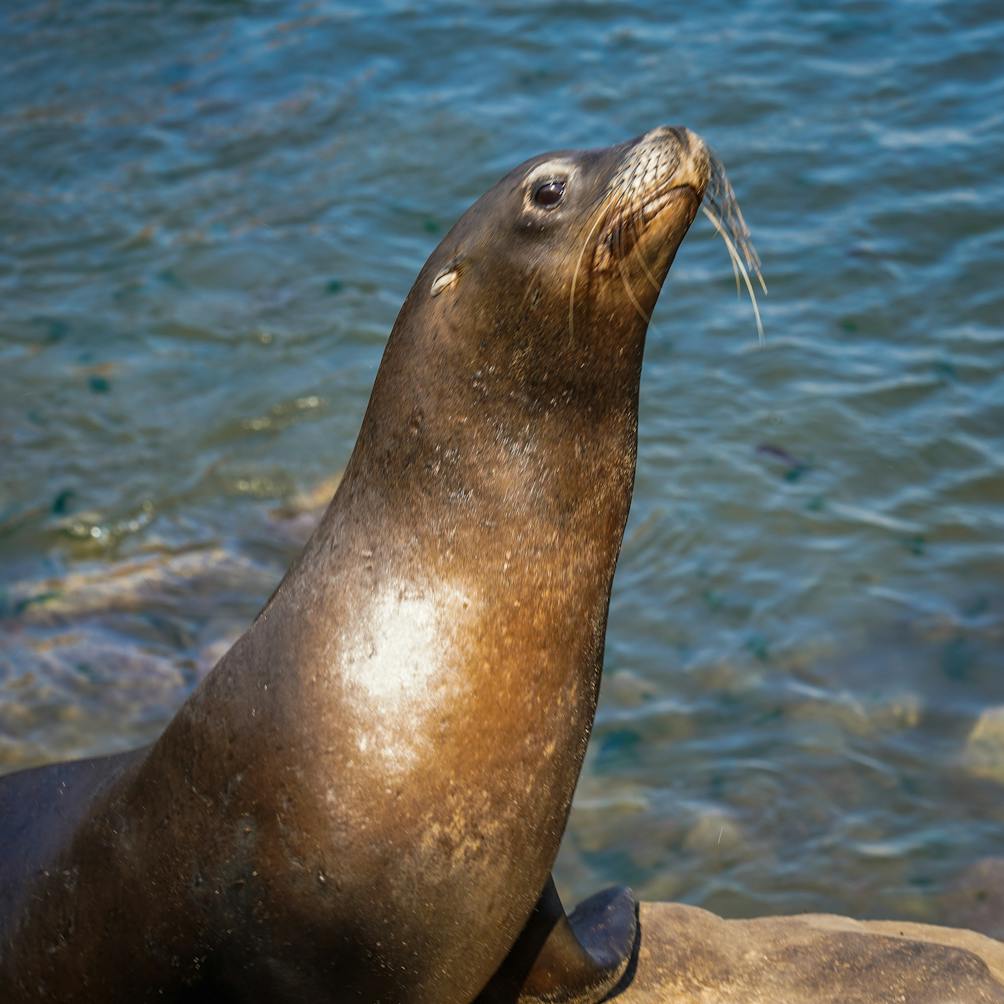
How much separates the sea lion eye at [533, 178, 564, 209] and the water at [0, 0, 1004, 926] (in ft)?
9.19

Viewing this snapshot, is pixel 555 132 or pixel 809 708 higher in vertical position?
pixel 555 132

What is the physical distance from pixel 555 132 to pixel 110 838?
793 centimetres

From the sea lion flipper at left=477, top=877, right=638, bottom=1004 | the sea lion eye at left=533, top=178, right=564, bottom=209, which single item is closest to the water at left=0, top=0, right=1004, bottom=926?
the sea lion flipper at left=477, top=877, right=638, bottom=1004

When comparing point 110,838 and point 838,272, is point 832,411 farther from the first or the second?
point 110,838

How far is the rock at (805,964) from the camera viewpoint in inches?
157

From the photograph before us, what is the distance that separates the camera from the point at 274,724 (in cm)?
346

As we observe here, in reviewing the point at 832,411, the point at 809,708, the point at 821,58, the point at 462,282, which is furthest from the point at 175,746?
the point at 821,58

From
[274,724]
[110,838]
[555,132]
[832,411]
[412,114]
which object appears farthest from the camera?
[412,114]

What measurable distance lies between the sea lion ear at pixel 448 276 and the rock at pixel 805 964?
1.91 metres

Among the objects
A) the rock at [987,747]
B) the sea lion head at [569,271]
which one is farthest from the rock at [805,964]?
the sea lion head at [569,271]

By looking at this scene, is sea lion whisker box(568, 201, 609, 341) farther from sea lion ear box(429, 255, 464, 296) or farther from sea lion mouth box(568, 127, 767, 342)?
sea lion ear box(429, 255, 464, 296)

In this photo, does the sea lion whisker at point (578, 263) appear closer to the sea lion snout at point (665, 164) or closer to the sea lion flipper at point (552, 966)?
the sea lion snout at point (665, 164)

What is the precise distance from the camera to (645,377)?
855cm

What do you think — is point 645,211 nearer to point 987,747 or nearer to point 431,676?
point 431,676
